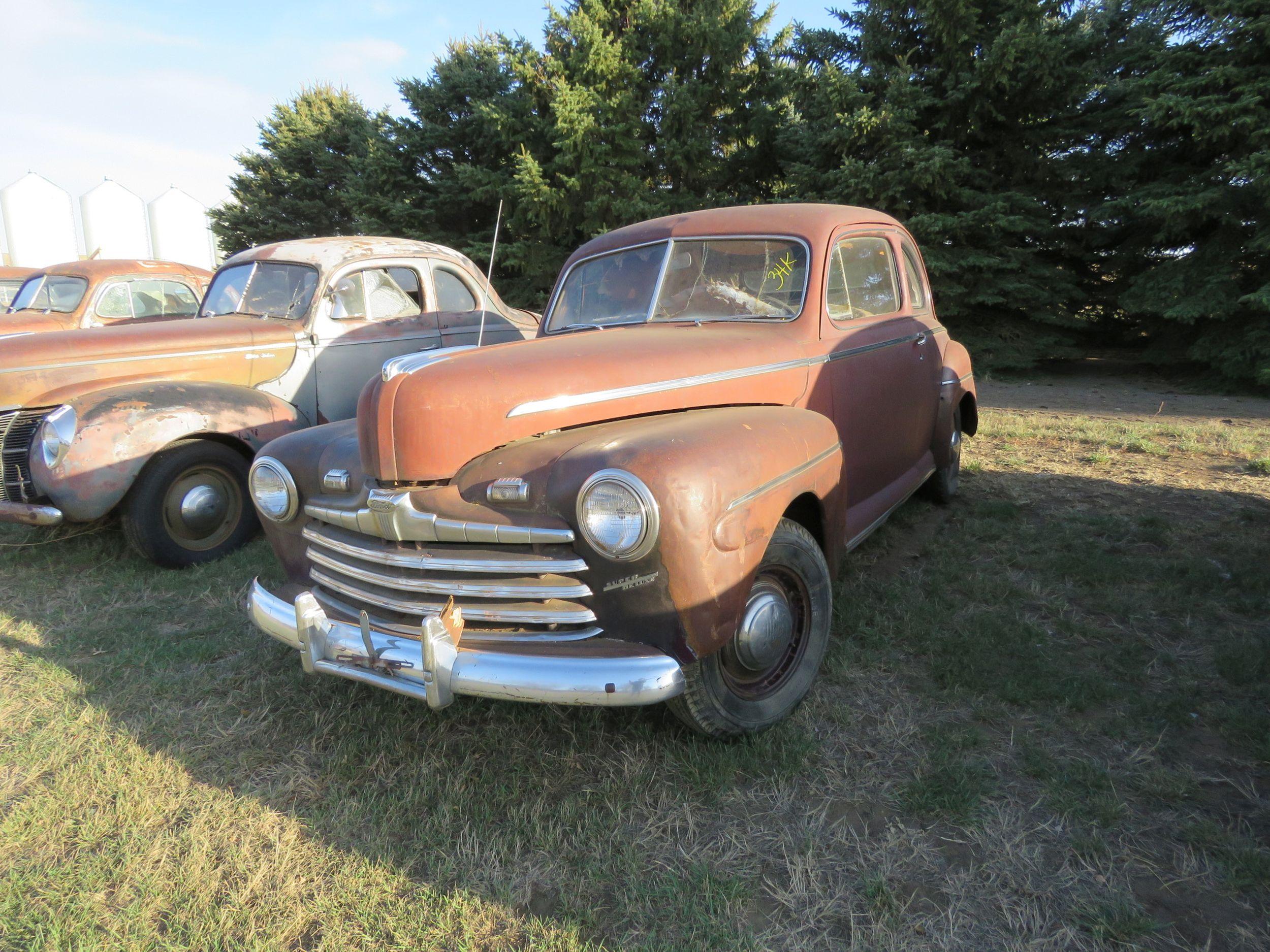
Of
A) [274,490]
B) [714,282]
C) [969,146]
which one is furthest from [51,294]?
[969,146]

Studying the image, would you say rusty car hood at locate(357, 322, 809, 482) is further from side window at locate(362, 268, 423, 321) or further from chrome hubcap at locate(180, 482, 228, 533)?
side window at locate(362, 268, 423, 321)

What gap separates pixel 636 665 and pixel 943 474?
3552 mm

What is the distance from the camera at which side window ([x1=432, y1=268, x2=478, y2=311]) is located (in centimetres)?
609

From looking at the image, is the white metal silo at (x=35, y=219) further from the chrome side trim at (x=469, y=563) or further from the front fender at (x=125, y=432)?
the chrome side trim at (x=469, y=563)

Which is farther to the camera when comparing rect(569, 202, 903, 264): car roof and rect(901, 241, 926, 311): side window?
rect(901, 241, 926, 311): side window

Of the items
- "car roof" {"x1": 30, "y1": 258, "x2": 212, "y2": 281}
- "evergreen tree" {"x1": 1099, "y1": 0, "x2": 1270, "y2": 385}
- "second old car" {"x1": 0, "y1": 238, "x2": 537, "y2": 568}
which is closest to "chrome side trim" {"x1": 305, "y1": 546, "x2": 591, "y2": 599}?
"second old car" {"x1": 0, "y1": 238, "x2": 537, "y2": 568}

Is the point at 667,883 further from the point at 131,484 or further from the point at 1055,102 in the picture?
the point at 1055,102

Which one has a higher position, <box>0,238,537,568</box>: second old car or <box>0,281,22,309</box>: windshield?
<box>0,281,22,309</box>: windshield

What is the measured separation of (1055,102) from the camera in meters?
10.2

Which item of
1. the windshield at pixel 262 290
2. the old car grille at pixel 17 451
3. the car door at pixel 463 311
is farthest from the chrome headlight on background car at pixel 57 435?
the car door at pixel 463 311

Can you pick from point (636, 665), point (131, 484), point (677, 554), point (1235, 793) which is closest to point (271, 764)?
point (636, 665)

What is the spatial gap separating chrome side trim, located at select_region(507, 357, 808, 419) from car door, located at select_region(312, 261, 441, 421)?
132 inches

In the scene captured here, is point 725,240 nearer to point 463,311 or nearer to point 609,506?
point 609,506

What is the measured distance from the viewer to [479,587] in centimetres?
223
